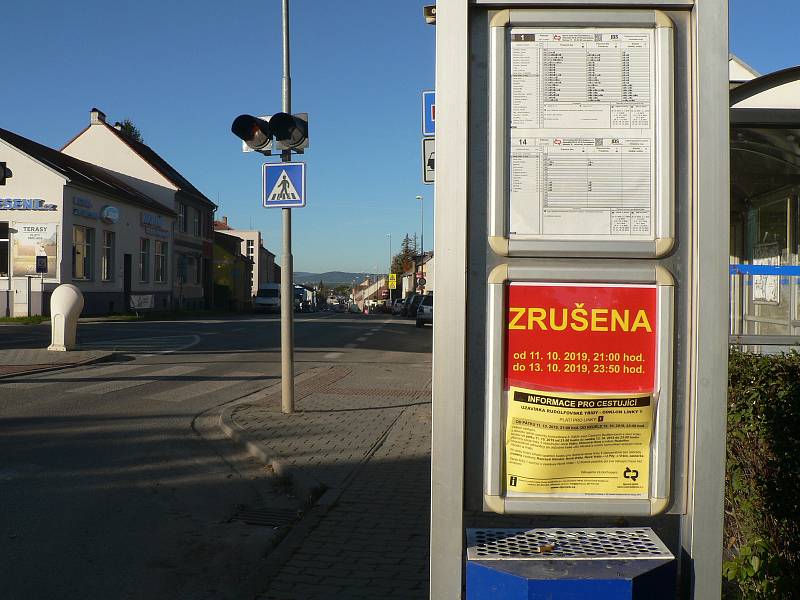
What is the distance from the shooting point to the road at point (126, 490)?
14.9ft

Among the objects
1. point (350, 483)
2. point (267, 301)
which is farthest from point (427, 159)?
point (267, 301)

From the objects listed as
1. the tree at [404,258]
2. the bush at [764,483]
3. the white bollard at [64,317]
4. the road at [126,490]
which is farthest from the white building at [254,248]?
the bush at [764,483]

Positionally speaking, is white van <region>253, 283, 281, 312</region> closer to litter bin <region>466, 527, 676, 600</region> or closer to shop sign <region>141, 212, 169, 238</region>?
shop sign <region>141, 212, 169, 238</region>

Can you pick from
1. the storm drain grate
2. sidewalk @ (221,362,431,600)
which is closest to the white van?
sidewalk @ (221,362,431,600)

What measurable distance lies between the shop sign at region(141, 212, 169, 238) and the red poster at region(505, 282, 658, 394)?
45.6 metres

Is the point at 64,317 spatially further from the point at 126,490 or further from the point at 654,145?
the point at 654,145

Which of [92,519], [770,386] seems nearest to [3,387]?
[92,519]

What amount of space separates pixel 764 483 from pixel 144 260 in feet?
151

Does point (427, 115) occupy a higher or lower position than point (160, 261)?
lower

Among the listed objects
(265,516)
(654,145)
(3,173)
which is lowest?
(265,516)

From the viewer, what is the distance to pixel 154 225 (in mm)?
47125

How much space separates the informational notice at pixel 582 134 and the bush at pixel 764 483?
165cm

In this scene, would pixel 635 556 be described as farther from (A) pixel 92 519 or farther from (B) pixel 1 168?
(B) pixel 1 168

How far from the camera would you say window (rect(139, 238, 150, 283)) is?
149ft
